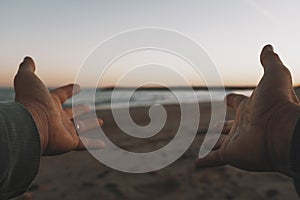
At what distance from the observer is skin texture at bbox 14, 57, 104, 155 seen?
2.42 metres

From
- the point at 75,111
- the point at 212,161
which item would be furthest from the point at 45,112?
the point at 212,161

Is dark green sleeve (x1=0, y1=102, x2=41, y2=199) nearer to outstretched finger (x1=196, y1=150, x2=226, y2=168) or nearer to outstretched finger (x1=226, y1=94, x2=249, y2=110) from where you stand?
outstretched finger (x1=196, y1=150, x2=226, y2=168)

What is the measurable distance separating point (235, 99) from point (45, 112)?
1.81 metres

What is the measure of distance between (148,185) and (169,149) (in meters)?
1.22

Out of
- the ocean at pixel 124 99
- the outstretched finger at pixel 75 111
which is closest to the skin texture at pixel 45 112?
the outstretched finger at pixel 75 111

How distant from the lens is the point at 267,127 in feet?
6.63

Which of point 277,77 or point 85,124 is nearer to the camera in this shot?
point 277,77

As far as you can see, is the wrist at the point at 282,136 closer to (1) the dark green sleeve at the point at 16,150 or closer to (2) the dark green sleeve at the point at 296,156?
(2) the dark green sleeve at the point at 296,156

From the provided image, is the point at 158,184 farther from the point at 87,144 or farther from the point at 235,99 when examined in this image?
the point at 235,99

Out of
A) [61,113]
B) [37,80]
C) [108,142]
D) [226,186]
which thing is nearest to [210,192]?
[226,186]

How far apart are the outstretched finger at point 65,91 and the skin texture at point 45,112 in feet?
0.19

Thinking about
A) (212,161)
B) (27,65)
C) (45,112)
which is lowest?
(212,161)

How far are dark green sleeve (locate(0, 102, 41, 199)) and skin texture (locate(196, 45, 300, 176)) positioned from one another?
1.38 metres

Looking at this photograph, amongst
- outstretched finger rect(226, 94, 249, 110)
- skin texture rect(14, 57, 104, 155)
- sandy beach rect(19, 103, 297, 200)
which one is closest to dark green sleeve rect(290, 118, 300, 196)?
sandy beach rect(19, 103, 297, 200)
